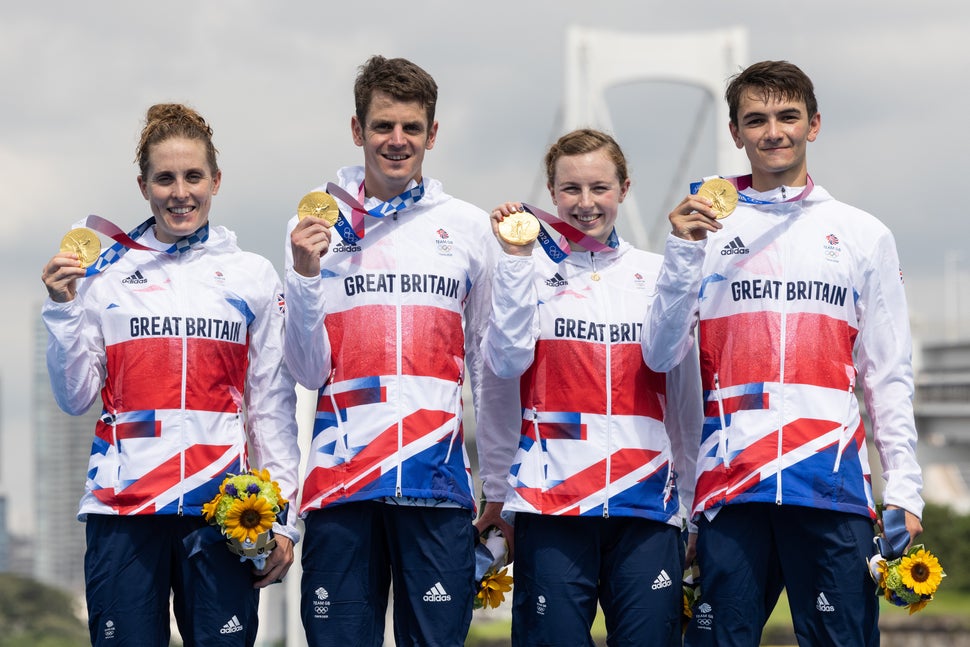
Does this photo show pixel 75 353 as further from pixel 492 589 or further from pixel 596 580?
pixel 596 580

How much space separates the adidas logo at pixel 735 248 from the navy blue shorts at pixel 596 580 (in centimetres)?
90

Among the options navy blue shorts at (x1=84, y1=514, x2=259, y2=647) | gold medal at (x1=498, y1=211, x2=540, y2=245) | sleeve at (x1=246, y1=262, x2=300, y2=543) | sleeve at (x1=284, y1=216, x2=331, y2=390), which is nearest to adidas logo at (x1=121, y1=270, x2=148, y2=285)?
sleeve at (x1=246, y1=262, x2=300, y2=543)

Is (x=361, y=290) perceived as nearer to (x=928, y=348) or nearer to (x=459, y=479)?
(x=459, y=479)

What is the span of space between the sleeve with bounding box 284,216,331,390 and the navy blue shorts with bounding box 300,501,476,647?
16.7 inches

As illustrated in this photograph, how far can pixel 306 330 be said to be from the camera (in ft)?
14.0

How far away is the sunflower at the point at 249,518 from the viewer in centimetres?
424

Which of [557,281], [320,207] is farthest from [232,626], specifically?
[557,281]

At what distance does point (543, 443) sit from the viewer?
4.45m

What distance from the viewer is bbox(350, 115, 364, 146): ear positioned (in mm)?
4574

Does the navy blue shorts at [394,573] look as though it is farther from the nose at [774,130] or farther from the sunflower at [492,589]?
the nose at [774,130]

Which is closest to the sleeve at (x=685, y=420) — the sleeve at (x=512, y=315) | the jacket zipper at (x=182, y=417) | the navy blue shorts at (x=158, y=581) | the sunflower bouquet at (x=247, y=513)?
the sleeve at (x=512, y=315)

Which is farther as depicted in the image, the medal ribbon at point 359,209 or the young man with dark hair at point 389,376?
the medal ribbon at point 359,209

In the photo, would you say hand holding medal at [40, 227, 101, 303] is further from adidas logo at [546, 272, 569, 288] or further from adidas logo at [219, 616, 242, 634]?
adidas logo at [546, 272, 569, 288]

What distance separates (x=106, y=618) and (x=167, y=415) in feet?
2.12
